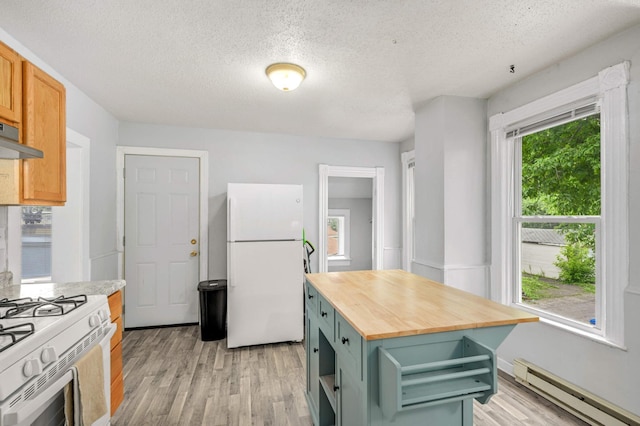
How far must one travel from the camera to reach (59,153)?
2.05m

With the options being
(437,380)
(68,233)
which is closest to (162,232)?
(68,233)

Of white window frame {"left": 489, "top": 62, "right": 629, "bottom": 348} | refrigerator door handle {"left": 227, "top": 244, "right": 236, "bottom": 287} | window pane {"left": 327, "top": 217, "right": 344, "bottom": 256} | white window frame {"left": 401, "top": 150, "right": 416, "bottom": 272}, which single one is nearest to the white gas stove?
refrigerator door handle {"left": 227, "top": 244, "right": 236, "bottom": 287}

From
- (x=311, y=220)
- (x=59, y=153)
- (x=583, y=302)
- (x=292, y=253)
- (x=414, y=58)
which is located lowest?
(x=583, y=302)

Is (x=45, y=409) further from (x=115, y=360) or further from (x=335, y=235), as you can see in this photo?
(x=335, y=235)

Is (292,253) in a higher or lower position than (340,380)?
higher

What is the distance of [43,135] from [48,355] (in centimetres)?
135

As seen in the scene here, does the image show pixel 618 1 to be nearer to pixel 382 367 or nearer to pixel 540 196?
pixel 540 196

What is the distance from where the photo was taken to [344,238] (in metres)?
5.91

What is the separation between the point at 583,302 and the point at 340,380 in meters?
1.91

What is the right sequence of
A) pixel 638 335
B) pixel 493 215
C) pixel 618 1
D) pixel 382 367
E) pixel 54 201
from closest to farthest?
1. pixel 382 367
2. pixel 618 1
3. pixel 638 335
4. pixel 54 201
5. pixel 493 215

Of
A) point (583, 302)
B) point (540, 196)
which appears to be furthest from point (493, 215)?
point (583, 302)

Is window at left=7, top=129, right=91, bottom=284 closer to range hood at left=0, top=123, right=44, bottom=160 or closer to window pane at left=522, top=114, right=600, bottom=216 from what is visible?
range hood at left=0, top=123, right=44, bottom=160

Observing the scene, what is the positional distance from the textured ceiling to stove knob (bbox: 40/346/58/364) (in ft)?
5.43

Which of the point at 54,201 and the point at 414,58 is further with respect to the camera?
the point at 414,58
